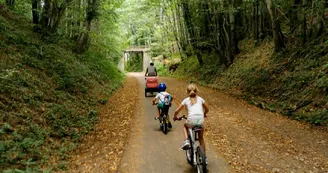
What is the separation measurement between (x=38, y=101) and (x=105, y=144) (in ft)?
9.43

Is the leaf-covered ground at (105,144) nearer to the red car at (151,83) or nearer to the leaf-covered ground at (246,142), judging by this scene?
the leaf-covered ground at (246,142)

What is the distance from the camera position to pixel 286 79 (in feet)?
45.3

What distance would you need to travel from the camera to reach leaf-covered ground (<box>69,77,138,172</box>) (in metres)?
6.74

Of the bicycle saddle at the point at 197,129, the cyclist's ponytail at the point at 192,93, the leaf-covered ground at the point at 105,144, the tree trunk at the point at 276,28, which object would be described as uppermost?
the tree trunk at the point at 276,28

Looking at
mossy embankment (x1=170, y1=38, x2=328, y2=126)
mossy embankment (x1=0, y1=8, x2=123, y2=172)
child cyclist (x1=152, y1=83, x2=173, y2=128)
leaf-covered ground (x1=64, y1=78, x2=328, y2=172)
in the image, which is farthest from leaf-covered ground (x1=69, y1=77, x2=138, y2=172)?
mossy embankment (x1=170, y1=38, x2=328, y2=126)

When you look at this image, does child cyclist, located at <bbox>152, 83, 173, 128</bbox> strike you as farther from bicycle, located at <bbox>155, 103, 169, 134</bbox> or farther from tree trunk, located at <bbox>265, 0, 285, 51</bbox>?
tree trunk, located at <bbox>265, 0, 285, 51</bbox>

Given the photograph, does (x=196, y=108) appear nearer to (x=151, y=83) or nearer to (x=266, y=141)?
(x=266, y=141)

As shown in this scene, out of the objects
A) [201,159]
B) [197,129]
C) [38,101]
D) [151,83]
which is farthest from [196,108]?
[151,83]

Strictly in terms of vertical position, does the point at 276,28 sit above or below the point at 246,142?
above

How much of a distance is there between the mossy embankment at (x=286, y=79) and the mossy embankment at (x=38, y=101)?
27.0 feet

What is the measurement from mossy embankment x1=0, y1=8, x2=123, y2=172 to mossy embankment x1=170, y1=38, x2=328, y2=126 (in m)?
8.24

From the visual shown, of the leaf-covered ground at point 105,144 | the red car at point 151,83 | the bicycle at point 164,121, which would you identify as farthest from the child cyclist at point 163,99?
the red car at point 151,83

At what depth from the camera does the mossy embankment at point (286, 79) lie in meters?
11.1

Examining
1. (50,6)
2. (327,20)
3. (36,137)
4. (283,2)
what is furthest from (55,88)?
(283,2)
